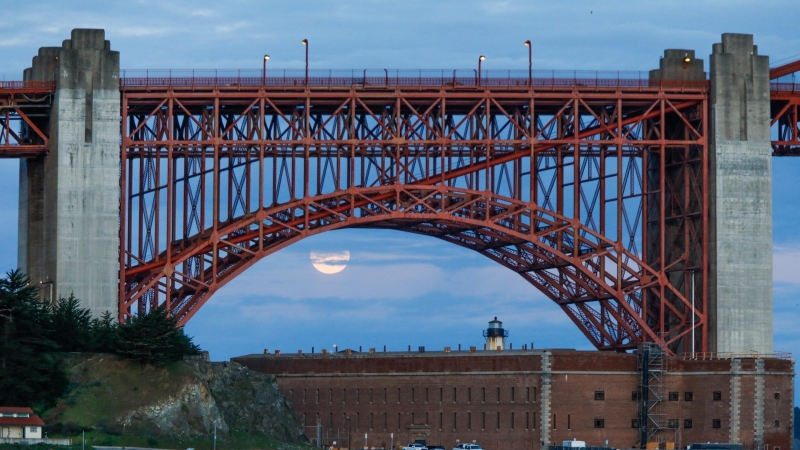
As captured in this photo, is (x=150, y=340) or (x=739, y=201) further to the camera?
(x=739, y=201)

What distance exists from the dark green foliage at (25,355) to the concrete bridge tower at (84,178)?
6.44 metres

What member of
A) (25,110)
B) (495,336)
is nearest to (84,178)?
(25,110)

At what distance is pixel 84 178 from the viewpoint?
15838cm

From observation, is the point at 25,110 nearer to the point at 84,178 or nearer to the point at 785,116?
the point at 84,178

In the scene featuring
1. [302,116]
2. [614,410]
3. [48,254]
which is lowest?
[614,410]

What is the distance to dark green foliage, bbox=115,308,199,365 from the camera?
151 meters

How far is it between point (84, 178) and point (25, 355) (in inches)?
665

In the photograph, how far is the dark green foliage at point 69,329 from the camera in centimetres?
15325

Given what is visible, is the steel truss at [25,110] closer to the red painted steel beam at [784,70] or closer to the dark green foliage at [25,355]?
the dark green foliage at [25,355]

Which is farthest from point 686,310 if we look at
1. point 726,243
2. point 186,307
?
point 186,307

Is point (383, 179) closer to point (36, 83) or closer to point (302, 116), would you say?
point (302, 116)

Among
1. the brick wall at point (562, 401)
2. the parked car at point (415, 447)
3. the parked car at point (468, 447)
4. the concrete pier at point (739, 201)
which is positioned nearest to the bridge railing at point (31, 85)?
the brick wall at point (562, 401)

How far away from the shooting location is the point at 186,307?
521 feet

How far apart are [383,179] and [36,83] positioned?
90.4 ft
